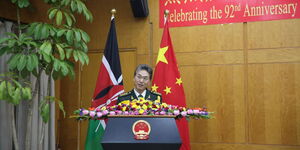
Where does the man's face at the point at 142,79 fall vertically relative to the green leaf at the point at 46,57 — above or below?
below

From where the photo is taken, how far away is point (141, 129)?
5.90 feet

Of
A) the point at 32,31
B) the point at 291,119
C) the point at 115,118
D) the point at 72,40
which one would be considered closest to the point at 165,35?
the point at 72,40

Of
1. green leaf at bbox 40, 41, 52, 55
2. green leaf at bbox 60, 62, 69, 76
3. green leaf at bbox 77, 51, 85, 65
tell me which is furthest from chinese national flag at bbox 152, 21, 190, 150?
green leaf at bbox 40, 41, 52, 55

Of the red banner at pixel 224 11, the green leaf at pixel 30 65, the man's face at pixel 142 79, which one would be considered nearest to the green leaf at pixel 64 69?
the green leaf at pixel 30 65

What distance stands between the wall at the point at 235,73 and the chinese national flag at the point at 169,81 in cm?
47

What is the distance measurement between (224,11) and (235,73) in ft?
2.64

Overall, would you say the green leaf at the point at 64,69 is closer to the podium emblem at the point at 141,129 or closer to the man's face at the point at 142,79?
the man's face at the point at 142,79

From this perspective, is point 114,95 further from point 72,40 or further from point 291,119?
point 291,119

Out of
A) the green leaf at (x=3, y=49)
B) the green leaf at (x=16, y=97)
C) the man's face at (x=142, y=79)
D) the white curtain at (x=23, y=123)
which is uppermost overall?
the green leaf at (x=3, y=49)

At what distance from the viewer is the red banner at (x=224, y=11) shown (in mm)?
3824

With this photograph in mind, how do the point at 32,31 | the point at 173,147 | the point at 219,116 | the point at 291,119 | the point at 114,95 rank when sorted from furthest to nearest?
the point at 219,116, the point at 291,119, the point at 114,95, the point at 32,31, the point at 173,147

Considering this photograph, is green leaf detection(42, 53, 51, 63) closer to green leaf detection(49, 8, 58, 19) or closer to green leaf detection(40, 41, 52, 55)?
green leaf detection(40, 41, 52, 55)

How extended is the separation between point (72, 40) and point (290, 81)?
2548 millimetres

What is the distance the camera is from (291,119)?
145 inches
